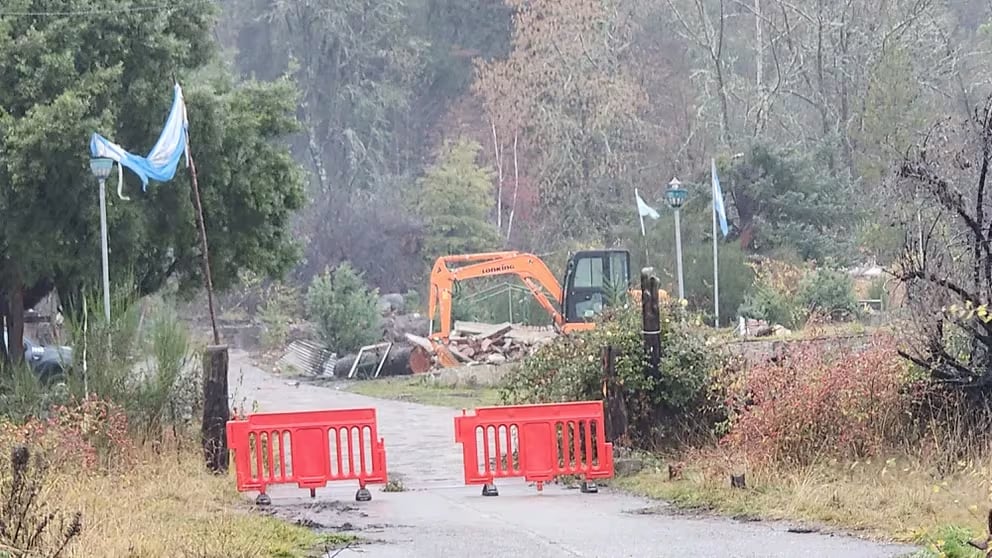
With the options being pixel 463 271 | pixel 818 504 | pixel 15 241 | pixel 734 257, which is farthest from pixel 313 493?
pixel 734 257

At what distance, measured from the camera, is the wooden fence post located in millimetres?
15664

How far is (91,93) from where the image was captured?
20.6m

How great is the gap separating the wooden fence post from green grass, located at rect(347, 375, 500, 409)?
38.4ft

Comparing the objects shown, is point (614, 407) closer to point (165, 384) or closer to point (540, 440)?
point (540, 440)

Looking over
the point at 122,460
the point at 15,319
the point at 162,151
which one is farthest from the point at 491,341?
the point at 122,460

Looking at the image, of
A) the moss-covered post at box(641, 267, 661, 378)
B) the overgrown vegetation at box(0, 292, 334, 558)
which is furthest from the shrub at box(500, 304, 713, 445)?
the overgrown vegetation at box(0, 292, 334, 558)

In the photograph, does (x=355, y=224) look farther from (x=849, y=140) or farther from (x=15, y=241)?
(x=15, y=241)

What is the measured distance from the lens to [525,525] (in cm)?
1216

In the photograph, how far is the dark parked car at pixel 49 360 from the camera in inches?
678

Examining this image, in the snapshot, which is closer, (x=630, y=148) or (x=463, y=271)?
(x=463, y=271)

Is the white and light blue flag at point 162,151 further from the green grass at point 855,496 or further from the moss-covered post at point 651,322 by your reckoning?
the green grass at point 855,496

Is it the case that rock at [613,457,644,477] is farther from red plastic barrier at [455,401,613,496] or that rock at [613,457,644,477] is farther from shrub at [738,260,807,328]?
shrub at [738,260,807,328]

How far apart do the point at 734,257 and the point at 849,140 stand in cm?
1382

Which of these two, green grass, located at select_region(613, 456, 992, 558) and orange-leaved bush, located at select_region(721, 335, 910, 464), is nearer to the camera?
green grass, located at select_region(613, 456, 992, 558)
